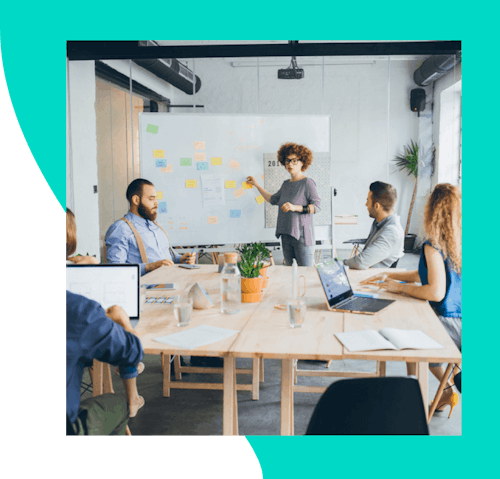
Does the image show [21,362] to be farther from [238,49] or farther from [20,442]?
[238,49]

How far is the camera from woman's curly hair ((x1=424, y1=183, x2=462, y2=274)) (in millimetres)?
1878

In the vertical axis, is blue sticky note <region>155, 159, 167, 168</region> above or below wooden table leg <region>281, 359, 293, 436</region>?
above

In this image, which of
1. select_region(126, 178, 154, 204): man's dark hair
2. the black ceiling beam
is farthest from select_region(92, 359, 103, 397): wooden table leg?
the black ceiling beam

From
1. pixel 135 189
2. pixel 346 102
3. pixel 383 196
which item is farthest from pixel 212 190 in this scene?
pixel 346 102

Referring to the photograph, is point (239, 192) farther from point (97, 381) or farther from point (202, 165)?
point (97, 381)

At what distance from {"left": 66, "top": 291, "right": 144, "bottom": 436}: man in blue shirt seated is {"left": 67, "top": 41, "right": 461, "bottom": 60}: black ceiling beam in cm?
107

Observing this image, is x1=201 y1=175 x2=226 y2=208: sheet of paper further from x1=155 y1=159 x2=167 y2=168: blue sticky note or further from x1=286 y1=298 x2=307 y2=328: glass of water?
x1=286 y1=298 x2=307 y2=328: glass of water

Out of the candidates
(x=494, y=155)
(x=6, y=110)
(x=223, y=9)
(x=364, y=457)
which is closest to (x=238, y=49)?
(x=223, y=9)

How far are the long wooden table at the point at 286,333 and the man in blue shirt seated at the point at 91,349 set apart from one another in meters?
0.09

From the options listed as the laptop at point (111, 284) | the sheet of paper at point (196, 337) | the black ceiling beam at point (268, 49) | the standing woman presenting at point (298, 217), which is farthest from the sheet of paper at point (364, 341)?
the standing woman presenting at point (298, 217)

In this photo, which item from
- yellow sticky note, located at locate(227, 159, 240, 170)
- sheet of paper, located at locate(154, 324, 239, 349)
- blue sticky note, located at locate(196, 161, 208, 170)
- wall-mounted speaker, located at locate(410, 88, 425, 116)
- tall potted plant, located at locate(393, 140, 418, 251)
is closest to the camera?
sheet of paper, located at locate(154, 324, 239, 349)

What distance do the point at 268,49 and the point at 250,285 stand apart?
44.4 inches

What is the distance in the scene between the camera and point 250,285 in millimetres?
1996

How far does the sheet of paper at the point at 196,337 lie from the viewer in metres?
1.51
